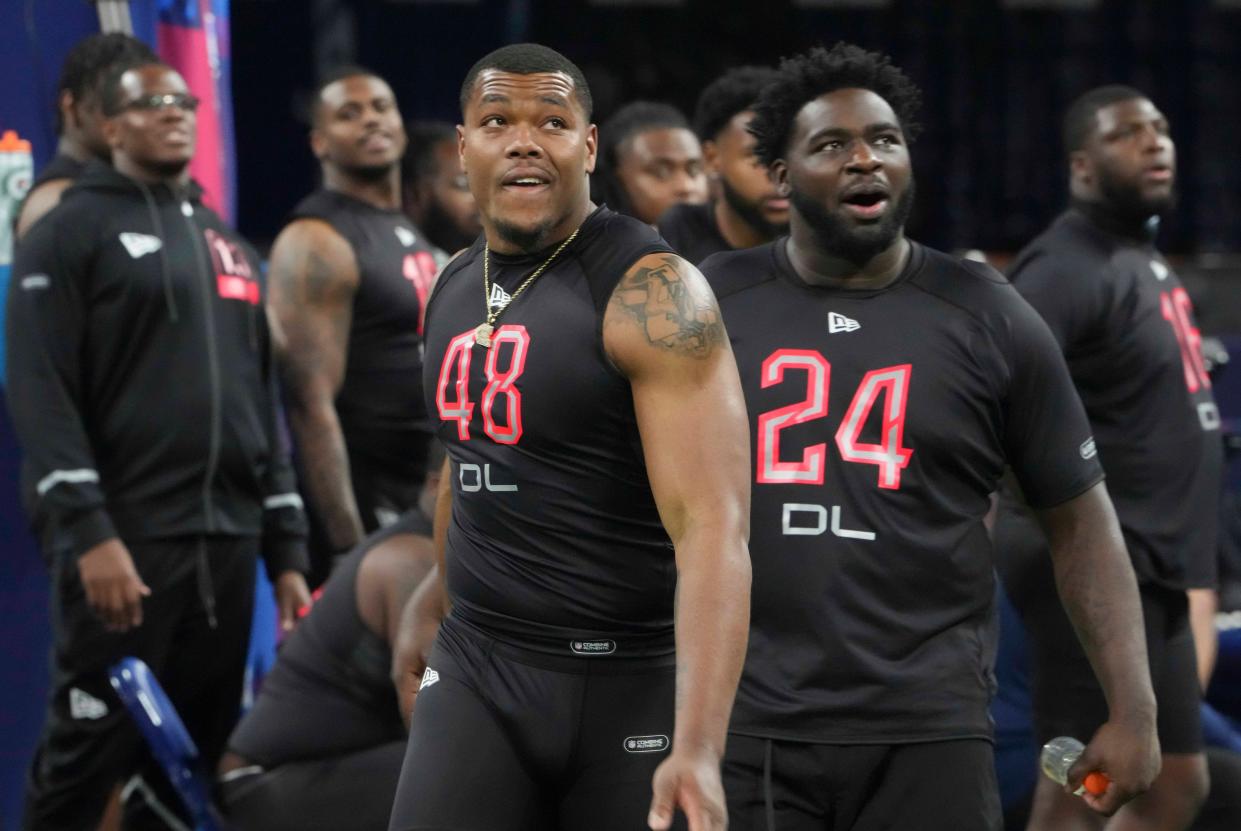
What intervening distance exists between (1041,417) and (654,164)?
10.6 ft

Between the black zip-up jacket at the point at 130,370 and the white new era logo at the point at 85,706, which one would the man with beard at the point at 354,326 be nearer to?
the black zip-up jacket at the point at 130,370

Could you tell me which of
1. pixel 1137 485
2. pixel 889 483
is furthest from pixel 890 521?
pixel 1137 485

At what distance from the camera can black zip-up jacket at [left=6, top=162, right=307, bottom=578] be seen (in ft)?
17.3

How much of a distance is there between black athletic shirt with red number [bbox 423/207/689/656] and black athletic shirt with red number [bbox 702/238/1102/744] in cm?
39

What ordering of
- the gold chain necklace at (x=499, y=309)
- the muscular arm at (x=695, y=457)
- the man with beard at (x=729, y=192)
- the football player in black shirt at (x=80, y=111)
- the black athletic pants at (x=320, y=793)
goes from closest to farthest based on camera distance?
the muscular arm at (x=695, y=457) < the gold chain necklace at (x=499, y=309) < the black athletic pants at (x=320, y=793) < the football player in black shirt at (x=80, y=111) < the man with beard at (x=729, y=192)

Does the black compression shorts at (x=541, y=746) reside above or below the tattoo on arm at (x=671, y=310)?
below

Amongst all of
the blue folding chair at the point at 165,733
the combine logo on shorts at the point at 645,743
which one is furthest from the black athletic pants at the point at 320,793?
the combine logo on shorts at the point at 645,743

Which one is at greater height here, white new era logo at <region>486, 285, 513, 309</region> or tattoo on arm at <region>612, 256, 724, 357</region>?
tattoo on arm at <region>612, 256, 724, 357</region>

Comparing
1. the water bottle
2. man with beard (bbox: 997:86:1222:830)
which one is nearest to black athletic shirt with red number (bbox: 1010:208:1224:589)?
man with beard (bbox: 997:86:1222:830)

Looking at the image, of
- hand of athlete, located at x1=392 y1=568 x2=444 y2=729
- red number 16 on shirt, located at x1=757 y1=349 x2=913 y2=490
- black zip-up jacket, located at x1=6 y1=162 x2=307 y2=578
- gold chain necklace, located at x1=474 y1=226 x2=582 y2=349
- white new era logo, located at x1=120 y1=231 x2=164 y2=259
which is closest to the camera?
gold chain necklace, located at x1=474 y1=226 x2=582 y2=349

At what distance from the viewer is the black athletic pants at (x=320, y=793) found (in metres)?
4.62

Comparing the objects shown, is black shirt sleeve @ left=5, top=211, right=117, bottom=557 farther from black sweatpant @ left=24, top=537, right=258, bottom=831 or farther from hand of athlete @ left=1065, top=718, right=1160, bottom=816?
hand of athlete @ left=1065, top=718, right=1160, bottom=816

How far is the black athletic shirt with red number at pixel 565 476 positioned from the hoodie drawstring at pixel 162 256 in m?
2.25

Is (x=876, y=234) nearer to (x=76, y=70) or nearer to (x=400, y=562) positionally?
(x=400, y=562)
